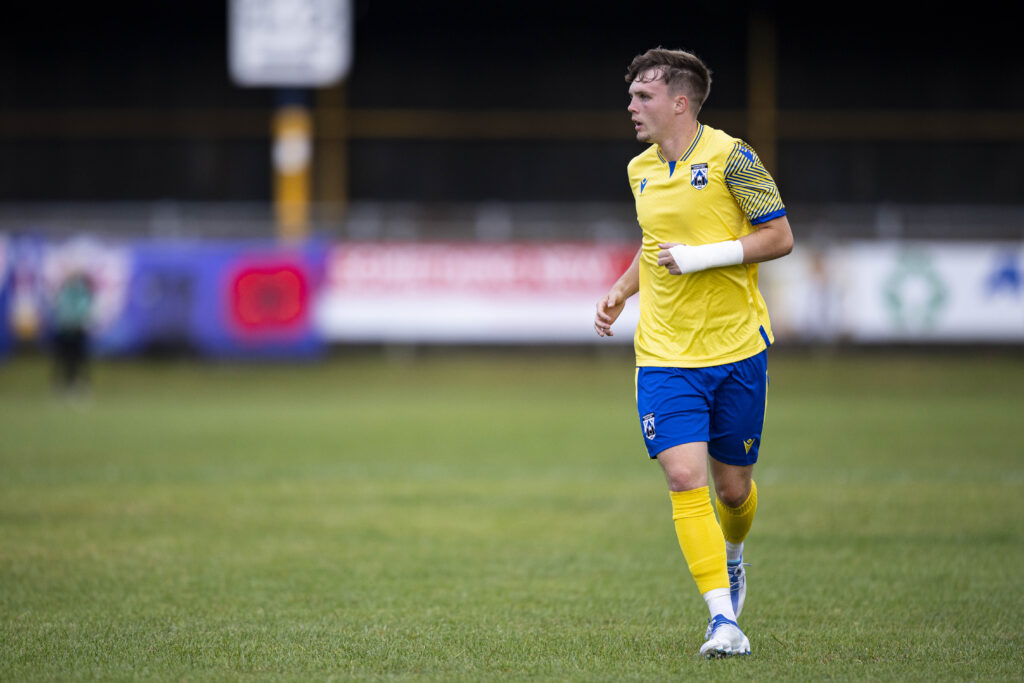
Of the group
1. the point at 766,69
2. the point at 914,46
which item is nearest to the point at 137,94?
the point at 766,69

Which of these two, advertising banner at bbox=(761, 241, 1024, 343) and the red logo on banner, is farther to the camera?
the red logo on banner

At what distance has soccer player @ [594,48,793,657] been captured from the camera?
201 inches

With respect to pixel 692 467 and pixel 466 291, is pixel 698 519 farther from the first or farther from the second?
pixel 466 291

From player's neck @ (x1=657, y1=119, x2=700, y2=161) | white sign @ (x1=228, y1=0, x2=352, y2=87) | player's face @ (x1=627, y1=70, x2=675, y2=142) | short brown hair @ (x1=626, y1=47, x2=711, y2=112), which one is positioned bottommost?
player's neck @ (x1=657, y1=119, x2=700, y2=161)

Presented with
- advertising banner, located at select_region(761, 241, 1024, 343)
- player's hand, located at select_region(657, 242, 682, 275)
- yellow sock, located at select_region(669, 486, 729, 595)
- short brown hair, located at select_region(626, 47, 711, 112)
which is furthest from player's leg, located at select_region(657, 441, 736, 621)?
advertising banner, located at select_region(761, 241, 1024, 343)

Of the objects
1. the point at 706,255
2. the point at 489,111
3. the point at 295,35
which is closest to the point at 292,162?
the point at 295,35

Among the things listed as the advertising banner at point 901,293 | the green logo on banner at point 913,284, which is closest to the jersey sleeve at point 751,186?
the advertising banner at point 901,293

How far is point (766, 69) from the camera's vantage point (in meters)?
29.9

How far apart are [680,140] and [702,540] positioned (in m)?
1.71

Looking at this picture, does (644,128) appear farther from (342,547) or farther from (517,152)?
(517,152)

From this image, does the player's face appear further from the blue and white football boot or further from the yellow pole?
the yellow pole

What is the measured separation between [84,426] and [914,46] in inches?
892

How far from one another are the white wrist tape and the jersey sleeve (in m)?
0.19

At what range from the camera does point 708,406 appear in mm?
5238
